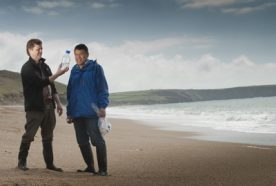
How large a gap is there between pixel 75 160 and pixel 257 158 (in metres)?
3.49

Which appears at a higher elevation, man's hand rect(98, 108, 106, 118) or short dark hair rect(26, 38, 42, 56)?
short dark hair rect(26, 38, 42, 56)

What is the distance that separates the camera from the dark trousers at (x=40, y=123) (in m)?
6.22

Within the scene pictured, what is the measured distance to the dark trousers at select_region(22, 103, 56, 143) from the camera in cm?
622

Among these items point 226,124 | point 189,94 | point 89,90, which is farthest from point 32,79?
point 189,94

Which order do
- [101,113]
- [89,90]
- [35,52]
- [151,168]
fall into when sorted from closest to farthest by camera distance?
[101,113] → [89,90] → [35,52] → [151,168]

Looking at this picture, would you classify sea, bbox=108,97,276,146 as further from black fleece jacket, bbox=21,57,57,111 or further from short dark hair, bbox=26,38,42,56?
short dark hair, bbox=26,38,42,56

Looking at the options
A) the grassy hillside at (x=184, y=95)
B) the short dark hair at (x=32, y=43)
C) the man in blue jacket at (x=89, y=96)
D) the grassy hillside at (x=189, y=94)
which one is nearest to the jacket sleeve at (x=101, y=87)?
the man in blue jacket at (x=89, y=96)

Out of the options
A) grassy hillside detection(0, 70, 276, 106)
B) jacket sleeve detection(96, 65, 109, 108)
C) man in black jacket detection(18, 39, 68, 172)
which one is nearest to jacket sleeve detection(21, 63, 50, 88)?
man in black jacket detection(18, 39, 68, 172)

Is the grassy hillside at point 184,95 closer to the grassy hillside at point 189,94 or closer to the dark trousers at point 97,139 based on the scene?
the grassy hillside at point 189,94

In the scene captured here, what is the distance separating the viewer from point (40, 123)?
6332 millimetres

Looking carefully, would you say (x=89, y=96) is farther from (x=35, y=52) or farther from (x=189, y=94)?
(x=189, y=94)

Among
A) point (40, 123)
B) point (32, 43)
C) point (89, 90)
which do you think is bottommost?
point (40, 123)

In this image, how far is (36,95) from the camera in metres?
6.24

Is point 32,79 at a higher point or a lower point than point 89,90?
higher
